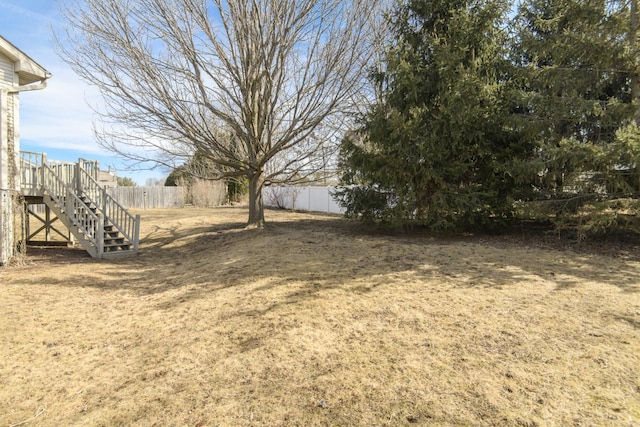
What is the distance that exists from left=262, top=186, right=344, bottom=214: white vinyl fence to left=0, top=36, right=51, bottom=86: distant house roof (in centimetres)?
1208

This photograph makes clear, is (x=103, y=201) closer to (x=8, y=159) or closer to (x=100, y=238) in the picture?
(x=100, y=238)

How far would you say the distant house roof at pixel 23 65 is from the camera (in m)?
7.33

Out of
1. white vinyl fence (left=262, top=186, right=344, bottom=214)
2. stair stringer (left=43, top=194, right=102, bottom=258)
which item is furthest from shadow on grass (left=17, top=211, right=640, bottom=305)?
white vinyl fence (left=262, top=186, right=344, bottom=214)

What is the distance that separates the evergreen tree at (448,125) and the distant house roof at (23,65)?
281 inches

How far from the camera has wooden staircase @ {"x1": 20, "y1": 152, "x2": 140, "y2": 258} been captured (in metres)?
8.29

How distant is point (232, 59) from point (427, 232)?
6006 mm

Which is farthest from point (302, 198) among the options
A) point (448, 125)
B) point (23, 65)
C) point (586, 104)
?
point (586, 104)

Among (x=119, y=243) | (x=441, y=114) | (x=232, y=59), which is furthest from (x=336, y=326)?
(x=119, y=243)

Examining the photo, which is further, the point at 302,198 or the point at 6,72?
the point at 302,198

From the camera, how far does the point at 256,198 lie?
1002cm

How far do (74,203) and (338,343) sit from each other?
8.16 meters

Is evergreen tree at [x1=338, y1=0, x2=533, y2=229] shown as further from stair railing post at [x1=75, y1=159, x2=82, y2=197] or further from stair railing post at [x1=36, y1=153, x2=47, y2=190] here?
stair railing post at [x1=36, y1=153, x2=47, y2=190]

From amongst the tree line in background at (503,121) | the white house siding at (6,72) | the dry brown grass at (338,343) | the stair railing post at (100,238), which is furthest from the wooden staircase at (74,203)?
the tree line in background at (503,121)

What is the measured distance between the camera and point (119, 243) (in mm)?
8844
